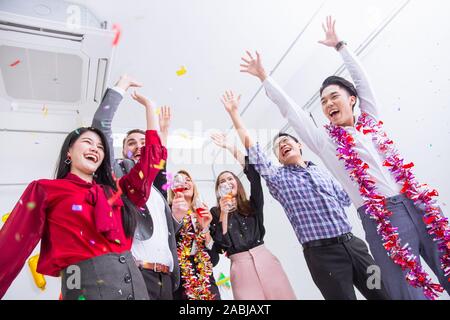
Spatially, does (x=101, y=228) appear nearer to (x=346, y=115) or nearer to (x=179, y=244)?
(x=179, y=244)

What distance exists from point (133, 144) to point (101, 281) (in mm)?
1260

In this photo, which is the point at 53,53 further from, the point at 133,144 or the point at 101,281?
the point at 101,281

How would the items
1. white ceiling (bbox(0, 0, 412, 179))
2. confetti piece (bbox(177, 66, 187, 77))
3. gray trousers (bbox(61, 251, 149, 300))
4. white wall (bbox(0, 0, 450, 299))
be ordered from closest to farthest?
gray trousers (bbox(61, 251, 149, 300)) → white wall (bbox(0, 0, 450, 299)) → white ceiling (bbox(0, 0, 412, 179)) → confetti piece (bbox(177, 66, 187, 77))

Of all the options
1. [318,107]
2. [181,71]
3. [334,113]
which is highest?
[181,71]

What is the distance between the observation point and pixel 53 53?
2.95 meters

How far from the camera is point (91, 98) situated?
349 centimetres

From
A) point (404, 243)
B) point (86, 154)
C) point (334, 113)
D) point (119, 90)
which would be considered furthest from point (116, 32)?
point (404, 243)

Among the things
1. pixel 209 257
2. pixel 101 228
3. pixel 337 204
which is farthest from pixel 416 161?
pixel 101 228

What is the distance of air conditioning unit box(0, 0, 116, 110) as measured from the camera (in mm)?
2693

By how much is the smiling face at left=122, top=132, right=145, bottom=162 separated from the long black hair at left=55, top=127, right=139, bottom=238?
2.06ft

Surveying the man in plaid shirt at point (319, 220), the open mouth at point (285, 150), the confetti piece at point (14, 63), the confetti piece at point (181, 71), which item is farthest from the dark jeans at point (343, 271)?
the confetti piece at point (14, 63)

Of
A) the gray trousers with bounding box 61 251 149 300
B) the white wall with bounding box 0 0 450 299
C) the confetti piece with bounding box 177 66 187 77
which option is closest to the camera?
the gray trousers with bounding box 61 251 149 300

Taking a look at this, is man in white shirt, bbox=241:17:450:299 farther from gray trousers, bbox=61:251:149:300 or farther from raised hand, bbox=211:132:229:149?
gray trousers, bbox=61:251:149:300

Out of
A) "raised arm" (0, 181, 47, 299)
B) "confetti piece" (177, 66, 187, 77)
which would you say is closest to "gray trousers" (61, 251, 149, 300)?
"raised arm" (0, 181, 47, 299)
